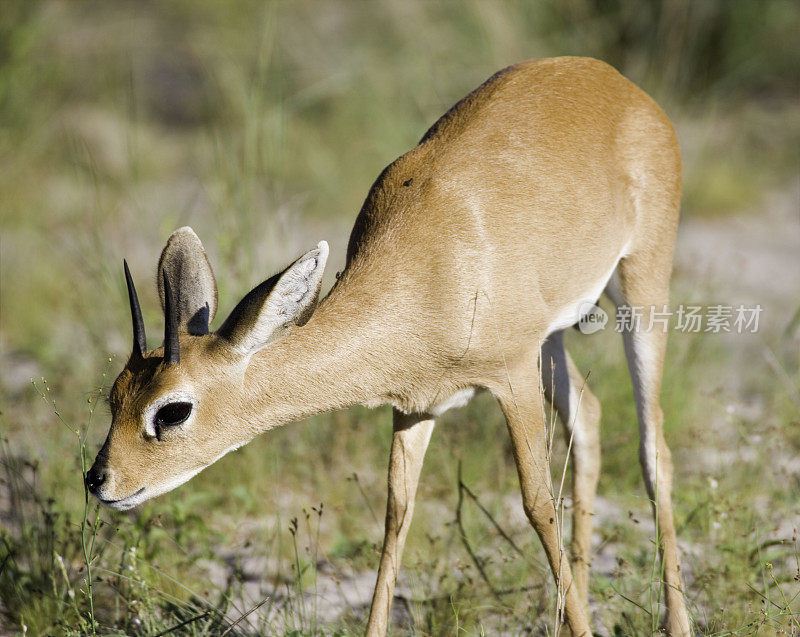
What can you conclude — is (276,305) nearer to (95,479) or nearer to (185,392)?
(185,392)

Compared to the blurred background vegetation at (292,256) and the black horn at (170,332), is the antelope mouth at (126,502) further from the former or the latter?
the black horn at (170,332)

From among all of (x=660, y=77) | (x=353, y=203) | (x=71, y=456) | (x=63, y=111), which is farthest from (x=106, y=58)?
(x=71, y=456)

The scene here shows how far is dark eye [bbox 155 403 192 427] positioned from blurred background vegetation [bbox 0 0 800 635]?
402mm

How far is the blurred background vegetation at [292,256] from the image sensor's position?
12.0 feet

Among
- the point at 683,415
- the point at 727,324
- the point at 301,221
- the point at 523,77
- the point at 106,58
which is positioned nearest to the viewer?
the point at 523,77

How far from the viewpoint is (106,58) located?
11.5 metres

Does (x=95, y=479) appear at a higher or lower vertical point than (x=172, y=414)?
lower

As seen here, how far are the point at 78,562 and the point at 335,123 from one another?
7093mm

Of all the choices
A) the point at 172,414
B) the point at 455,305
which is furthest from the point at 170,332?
the point at 455,305

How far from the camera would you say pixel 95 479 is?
2736 millimetres

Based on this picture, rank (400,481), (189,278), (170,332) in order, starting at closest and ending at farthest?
(170,332)
(189,278)
(400,481)

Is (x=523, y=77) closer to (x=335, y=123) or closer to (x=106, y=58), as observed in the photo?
(x=335, y=123)

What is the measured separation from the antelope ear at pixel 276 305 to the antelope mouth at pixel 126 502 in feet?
1.79

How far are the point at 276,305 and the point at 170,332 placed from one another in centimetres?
Result: 32
